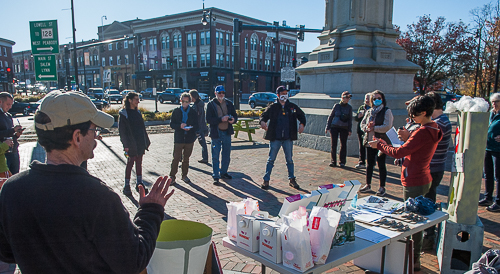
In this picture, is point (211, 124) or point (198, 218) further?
point (211, 124)

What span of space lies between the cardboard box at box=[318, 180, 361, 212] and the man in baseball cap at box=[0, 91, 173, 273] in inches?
78.7

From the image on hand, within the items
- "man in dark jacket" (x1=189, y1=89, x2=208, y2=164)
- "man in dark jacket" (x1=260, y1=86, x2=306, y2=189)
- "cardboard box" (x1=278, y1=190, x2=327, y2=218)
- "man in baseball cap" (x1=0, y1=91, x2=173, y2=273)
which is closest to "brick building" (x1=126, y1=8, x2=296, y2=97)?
"man in dark jacket" (x1=189, y1=89, x2=208, y2=164)

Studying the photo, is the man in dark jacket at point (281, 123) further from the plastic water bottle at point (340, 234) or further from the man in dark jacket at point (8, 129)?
the man in dark jacket at point (8, 129)

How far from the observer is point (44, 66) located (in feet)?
35.1

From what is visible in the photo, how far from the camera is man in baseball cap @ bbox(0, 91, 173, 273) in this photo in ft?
4.97

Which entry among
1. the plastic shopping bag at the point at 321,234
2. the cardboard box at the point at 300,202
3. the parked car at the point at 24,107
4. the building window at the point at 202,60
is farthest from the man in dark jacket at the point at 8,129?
the building window at the point at 202,60

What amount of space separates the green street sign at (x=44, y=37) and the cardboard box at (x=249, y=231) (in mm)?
10554

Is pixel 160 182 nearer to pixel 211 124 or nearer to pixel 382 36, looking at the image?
pixel 211 124

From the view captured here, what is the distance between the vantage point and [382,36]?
10.9 m

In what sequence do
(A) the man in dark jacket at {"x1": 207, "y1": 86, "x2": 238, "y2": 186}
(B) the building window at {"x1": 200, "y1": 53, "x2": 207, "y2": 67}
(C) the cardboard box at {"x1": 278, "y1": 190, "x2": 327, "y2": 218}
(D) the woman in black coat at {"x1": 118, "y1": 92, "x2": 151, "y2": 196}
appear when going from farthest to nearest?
1. (B) the building window at {"x1": 200, "y1": 53, "x2": 207, "y2": 67}
2. (A) the man in dark jacket at {"x1": 207, "y1": 86, "x2": 238, "y2": 186}
3. (D) the woman in black coat at {"x1": 118, "y1": 92, "x2": 151, "y2": 196}
4. (C) the cardboard box at {"x1": 278, "y1": 190, "x2": 327, "y2": 218}

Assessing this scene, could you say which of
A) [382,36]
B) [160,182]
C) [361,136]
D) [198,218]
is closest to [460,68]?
[382,36]

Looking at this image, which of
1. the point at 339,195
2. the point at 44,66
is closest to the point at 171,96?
the point at 44,66

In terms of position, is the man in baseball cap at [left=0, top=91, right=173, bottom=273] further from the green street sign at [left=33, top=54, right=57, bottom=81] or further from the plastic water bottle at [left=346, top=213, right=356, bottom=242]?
the green street sign at [left=33, top=54, right=57, bottom=81]

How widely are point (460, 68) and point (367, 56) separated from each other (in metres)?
17.9
